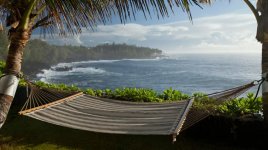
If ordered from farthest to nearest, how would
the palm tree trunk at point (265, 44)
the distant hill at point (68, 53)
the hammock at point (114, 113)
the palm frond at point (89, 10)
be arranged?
the distant hill at point (68, 53), the palm tree trunk at point (265, 44), the hammock at point (114, 113), the palm frond at point (89, 10)

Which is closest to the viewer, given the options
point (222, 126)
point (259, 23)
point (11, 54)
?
point (11, 54)

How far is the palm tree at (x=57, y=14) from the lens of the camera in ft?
10.2

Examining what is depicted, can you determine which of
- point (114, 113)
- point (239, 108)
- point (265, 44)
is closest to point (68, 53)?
point (239, 108)

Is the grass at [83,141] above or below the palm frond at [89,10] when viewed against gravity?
below

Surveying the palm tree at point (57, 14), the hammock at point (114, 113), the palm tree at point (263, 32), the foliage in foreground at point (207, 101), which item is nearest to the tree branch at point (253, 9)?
the palm tree at point (263, 32)

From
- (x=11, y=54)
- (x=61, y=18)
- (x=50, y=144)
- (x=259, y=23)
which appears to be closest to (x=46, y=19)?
(x=61, y=18)

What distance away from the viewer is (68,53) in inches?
5177

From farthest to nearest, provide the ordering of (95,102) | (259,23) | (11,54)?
(95,102) → (259,23) → (11,54)

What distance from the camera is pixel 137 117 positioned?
4.07 metres

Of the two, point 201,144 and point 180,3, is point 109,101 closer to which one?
point 201,144

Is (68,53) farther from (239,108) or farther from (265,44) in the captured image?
(265,44)

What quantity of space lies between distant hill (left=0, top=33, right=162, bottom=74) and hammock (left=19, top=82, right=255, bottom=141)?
218ft

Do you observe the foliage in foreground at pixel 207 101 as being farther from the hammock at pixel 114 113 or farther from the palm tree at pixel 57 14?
the palm tree at pixel 57 14

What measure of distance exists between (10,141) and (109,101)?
2.12 metres
